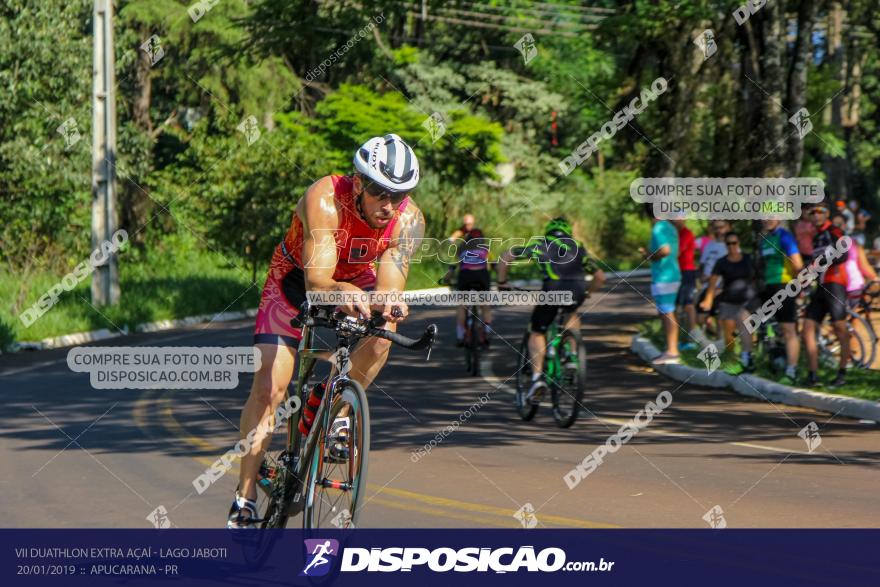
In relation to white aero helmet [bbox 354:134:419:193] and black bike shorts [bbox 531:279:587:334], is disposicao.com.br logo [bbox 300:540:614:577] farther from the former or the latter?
black bike shorts [bbox 531:279:587:334]

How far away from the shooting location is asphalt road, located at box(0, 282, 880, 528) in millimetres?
8406

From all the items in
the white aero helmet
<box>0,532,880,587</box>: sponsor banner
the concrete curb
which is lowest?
the concrete curb

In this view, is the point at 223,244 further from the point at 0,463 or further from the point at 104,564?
the point at 104,564

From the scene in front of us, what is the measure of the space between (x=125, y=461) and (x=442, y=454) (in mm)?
2429

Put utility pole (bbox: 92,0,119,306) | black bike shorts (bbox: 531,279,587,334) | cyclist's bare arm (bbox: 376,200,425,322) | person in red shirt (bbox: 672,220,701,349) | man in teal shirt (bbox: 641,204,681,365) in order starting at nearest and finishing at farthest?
cyclist's bare arm (bbox: 376,200,425,322), black bike shorts (bbox: 531,279,587,334), man in teal shirt (bbox: 641,204,681,365), person in red shirt (bbox: 672,220,701,349), utility pole (bbox: 92,0,119,306)

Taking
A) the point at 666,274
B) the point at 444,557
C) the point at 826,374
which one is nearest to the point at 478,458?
the point at 444,557

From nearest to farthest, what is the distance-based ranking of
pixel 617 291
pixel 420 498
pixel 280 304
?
pixel 280 304
pixel 420 498
pixel 617 291

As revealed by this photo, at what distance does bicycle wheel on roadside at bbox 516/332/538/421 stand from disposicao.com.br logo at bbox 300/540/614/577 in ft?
20.3

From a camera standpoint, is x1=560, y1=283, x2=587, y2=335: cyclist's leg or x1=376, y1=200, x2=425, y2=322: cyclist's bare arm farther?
x1=560, y1=283, x2=587, y2=335: cyclist's leg

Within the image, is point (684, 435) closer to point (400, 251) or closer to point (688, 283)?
point (400, 251)

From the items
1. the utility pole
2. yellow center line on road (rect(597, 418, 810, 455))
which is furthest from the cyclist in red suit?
the utility pole

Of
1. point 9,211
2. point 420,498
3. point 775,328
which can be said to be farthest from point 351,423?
point 9,211

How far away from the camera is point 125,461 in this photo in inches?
412

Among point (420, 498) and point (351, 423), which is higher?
point (351, 423)
